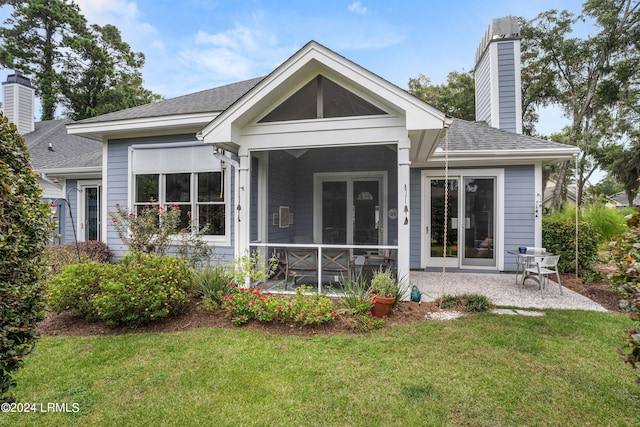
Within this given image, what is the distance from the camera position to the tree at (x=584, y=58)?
45.9ft

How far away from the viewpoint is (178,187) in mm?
7086

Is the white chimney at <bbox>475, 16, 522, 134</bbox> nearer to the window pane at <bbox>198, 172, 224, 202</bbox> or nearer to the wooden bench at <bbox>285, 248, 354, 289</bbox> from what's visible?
the wooden bench at <bbox>285, 248, 354, 289</bbox>

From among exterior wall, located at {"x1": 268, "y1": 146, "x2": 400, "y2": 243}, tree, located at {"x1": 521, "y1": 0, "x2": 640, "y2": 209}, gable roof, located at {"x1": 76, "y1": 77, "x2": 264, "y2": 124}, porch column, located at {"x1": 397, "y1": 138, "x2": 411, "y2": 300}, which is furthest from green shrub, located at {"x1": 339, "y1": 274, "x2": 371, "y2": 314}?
tree, located at {"x1": 521, "y1": 0, "x2": 640, "y2": 209}

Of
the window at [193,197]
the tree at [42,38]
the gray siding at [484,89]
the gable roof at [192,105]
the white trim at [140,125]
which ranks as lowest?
the window at [193,197]

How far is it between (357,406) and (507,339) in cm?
227

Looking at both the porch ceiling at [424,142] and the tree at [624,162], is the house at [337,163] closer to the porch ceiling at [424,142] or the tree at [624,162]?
the porch ceiling at [424,142]

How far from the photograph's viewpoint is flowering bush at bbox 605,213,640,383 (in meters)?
1.99

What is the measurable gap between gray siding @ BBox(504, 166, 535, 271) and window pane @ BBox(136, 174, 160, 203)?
807 cm

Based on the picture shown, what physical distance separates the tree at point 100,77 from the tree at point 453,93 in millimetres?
19744

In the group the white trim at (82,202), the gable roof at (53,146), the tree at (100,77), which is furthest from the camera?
the tree at (100,77)

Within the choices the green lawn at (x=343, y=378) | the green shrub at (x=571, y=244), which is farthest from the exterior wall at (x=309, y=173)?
the green lawn at (x=343, y=378)

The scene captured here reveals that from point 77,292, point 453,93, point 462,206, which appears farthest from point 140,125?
point 453,93

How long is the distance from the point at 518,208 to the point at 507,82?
146 inches

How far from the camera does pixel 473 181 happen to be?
25.6 feet
